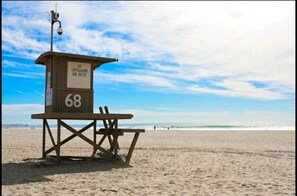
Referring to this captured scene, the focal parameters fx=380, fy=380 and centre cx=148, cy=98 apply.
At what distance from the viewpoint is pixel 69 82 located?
1113 cm

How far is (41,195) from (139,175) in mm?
3094

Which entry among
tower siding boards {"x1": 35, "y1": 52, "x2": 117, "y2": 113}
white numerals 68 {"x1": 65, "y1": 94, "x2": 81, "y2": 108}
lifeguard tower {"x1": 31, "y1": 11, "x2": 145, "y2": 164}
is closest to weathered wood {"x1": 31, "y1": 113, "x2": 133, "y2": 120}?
lifeguard tower {"x1": 31, "y1": 11, "x2": 145, "y2": 164}

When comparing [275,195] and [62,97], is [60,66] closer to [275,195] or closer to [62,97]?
[62,97]

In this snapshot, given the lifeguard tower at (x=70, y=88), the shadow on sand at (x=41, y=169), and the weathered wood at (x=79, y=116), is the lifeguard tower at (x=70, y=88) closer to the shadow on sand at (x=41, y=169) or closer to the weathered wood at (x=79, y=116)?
the weathered wood at (x=79, y=116)

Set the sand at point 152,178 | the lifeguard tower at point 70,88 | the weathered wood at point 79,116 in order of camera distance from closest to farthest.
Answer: the sand at point 152,178 → the weathered wood at point 79,116 → the lifeguard tower at point 70,88

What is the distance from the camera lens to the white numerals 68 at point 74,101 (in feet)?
36.2

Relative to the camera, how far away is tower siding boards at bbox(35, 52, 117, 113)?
11.0 meters

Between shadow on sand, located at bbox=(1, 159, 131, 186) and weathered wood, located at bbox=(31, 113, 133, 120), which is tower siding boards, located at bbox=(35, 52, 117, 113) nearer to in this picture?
weathered wood, located at bbox=(31, 113, 133, 120)

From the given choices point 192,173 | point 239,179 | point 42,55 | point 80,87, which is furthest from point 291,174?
point 42,55

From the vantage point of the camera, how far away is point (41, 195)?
273 inches

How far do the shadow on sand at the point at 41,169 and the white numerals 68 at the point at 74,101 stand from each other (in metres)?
1.74

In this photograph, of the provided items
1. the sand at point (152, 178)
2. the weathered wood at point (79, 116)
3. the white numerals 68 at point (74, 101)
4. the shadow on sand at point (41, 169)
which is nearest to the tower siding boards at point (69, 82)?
the white numerals 68 at point (74, 101)

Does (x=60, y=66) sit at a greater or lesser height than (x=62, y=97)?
greater

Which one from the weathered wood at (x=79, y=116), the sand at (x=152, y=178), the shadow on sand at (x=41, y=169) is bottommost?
the sand at (x=152, y=178)
